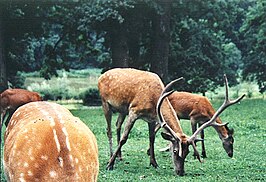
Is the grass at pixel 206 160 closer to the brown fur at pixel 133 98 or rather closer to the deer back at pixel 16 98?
the brown fur at pixel 133 98

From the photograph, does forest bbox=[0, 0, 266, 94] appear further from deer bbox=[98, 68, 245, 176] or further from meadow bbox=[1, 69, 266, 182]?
deer bbox=[98, 68, 245, 176]

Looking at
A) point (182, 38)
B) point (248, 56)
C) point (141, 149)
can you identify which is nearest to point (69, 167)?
point (141, 149)

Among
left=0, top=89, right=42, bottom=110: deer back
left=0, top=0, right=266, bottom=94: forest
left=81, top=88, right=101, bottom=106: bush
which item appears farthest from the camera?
left=81, top=88, right=101, bottom=106: bush

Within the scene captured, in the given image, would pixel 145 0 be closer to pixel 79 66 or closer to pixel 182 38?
pixel 182 38

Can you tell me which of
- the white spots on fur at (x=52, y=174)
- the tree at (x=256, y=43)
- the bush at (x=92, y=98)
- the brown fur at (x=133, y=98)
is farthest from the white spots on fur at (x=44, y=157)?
the bush at (x=92, y=98)

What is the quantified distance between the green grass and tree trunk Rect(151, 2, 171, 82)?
5.32 m

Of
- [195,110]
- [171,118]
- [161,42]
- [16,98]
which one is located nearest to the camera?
[171,118]

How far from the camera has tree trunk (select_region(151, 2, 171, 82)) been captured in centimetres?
2067

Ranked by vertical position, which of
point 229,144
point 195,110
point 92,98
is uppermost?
point 195,110

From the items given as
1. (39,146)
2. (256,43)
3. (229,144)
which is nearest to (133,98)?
(229,144)

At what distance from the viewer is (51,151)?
385cm

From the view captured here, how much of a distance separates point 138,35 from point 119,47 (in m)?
1.35

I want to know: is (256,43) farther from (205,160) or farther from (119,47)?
(205,160)

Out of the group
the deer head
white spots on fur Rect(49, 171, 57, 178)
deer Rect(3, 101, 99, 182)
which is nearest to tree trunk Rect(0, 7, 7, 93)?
the deer head
